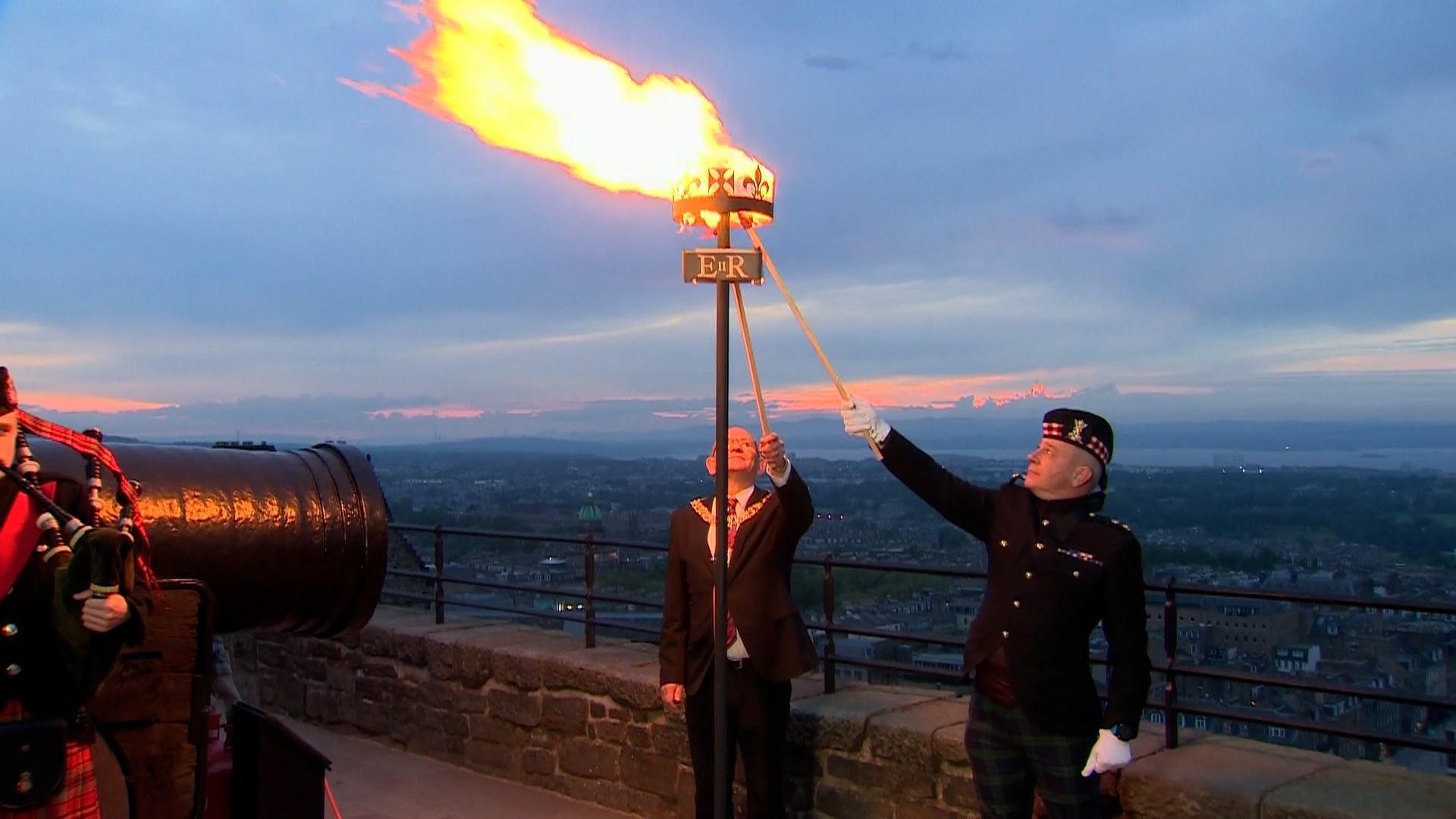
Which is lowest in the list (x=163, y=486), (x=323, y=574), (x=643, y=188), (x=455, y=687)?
(x=455, y=687)

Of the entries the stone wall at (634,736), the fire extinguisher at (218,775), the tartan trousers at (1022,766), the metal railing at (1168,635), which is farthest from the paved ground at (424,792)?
the tartan trousers at (1022,766)

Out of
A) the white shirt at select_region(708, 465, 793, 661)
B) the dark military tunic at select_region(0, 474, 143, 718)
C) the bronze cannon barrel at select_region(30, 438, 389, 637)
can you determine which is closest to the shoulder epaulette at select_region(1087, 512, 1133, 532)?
the white shirt at select_region(708, 465, 793, 661)

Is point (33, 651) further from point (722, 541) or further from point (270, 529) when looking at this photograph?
point (722, 541)

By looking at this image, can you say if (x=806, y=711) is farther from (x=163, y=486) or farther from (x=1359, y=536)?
(x=1359, y=536)

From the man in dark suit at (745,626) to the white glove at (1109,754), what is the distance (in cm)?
151

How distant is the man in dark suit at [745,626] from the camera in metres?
4.85

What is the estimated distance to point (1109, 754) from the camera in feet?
11.4

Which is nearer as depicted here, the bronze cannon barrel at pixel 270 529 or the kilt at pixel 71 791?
the kilt at pixel 71 791

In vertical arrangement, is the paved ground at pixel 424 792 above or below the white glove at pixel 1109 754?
below

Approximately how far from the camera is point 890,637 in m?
5.43

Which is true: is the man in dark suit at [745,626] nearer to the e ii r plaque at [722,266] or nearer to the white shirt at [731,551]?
the white shirt at [731,551]

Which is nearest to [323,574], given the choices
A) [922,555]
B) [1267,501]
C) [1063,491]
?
[1063,491]

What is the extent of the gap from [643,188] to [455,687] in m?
4.09

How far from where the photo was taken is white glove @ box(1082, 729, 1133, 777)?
3.48m
